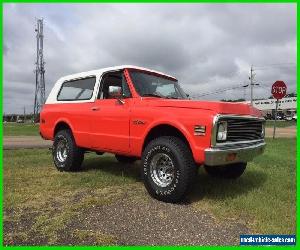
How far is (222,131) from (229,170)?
1.95m

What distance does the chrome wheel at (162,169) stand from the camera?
5.48 meters

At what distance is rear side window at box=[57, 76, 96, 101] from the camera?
739cm

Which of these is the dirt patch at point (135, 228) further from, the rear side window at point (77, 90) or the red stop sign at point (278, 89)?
the red stop sign at point (278, 89)

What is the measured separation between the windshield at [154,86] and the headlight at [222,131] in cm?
168

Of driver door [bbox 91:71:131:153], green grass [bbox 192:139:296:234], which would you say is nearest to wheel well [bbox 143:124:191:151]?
driver door [bbox 91:71:131:153]

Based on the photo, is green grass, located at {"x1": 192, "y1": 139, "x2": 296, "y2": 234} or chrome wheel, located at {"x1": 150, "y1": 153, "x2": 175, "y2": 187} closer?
green grass, located at {"x1": 192, "y1": 139, "x2": 296, "y2": 234}

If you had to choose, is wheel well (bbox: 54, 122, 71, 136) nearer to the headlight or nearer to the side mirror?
the side mirror

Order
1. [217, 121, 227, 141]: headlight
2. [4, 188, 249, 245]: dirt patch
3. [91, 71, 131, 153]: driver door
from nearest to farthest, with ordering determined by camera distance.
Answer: [4, 188, 249, 245]: dirt patch → [217, 121, 227, 141]: headlight → [91, 71, 131, 153]: driver door

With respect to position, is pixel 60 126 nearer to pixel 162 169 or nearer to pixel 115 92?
pixel 115 92

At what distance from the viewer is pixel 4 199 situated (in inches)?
219

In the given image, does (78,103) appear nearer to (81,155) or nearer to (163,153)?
(81,155)

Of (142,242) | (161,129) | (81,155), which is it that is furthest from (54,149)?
(142,242)

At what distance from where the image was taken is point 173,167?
5.30 meters

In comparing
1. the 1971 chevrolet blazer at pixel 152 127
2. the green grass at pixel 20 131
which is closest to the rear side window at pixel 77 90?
the 1971 chevrolet blazer at pixel 152 127
